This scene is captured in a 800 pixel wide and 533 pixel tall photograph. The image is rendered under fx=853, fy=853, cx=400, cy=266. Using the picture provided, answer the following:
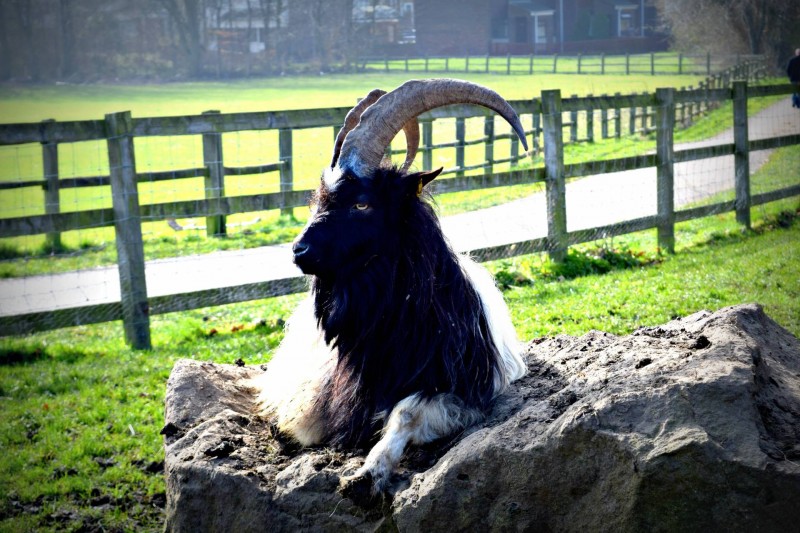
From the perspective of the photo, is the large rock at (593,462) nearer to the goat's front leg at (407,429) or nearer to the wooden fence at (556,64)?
the goat's front leg at (407,429)

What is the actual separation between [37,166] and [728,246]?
949 inches

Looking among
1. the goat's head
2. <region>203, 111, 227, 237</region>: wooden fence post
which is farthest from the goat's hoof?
<region>203, 111, 227, 237</region>: wooden fence post

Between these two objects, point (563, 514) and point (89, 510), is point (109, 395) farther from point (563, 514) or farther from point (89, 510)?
point (563, 514)

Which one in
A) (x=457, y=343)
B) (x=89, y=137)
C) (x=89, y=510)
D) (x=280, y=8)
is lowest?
(x=89, y=510)

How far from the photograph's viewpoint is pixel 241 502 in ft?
12.8

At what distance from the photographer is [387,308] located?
4496 millimetres

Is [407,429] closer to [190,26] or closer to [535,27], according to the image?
[190,26]

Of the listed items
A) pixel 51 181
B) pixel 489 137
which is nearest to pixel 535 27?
pixel 489 137

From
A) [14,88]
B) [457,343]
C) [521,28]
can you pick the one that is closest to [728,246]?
[457,343]

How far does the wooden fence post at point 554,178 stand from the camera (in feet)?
34.1

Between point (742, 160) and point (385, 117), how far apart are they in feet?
32.7

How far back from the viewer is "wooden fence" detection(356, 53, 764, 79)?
48500 mm

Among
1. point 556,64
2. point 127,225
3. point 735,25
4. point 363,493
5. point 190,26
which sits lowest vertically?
point 363,493

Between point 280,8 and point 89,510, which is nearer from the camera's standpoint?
point 89,510
